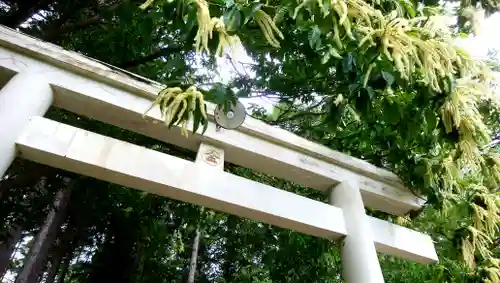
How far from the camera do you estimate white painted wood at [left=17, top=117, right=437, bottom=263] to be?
1.28 meters

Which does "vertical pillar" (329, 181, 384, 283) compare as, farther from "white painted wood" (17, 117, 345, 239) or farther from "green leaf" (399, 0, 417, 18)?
"green leaf" (399, 0, 417, 18)

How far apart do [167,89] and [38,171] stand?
2.07 m

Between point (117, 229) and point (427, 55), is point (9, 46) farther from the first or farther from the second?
point (117, 229)

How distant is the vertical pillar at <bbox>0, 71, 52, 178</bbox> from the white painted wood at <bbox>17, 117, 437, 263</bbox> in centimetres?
3

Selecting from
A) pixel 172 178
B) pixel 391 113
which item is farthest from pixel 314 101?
pixel 172 178

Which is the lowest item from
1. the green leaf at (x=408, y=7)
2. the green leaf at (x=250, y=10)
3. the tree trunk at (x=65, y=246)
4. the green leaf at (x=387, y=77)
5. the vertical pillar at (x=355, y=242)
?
the vertical pillar at (x=355, y=242)

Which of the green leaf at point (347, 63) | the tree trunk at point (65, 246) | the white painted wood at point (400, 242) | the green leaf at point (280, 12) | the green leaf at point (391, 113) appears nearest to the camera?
the green leaf at point (280, 12)

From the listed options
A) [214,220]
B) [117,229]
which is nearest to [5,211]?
[117,229]

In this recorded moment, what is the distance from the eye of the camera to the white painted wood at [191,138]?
1413mm

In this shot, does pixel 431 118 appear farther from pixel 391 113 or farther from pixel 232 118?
pixel 232 118

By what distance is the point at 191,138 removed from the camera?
62.8 inches

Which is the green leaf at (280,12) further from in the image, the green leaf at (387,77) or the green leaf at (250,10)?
the green leaf at (387,77)

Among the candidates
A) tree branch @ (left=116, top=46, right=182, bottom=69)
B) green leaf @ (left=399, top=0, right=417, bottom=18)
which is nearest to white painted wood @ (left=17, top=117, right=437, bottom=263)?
green leaf @ (left=399, top=0, right=417, bottom=18)

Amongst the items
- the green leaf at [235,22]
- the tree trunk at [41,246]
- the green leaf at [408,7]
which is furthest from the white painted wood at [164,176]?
the tree trunk at [41,246]
